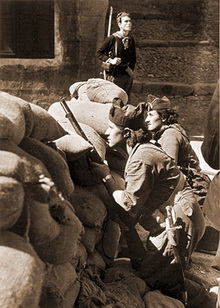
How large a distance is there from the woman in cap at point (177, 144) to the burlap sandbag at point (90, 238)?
1322 mm

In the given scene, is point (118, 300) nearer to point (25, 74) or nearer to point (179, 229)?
point (179, 229)

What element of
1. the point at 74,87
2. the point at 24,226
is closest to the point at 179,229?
the point at 24,226

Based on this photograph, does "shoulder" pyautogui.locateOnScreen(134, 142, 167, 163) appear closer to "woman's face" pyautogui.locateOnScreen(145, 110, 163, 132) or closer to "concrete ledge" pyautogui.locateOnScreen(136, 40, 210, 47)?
"woman's face" pyautogui.locateOnScreen(145, 110, 163, 132)

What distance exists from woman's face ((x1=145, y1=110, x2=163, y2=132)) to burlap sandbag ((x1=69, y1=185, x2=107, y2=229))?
3.13 feet

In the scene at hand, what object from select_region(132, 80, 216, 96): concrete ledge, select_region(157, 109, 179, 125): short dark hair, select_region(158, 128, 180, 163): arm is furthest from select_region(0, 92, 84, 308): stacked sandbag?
select_region(132, 80, 216, 96): concrete ledge

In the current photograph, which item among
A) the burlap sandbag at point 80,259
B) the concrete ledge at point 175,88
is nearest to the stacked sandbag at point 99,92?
the burlap sandbag at point 80,259

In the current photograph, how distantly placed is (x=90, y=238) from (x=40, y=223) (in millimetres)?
1205

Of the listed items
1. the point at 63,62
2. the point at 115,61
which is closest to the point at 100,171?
the point at 115,61

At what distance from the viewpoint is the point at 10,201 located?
2441mm

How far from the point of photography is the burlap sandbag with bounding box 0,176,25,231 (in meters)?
2.42

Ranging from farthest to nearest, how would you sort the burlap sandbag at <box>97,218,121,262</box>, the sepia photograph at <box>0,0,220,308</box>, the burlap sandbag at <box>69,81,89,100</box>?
the burlap sandbag at <box>69,81,89,100</box> → the burlap sandbag at <box>97,218,121,262</box> → the sepia photograph at <box>0,0,220,308</box>

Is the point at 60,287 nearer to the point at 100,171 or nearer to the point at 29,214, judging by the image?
the point at 29,214

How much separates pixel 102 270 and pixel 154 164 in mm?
768

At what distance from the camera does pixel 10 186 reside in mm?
2465
